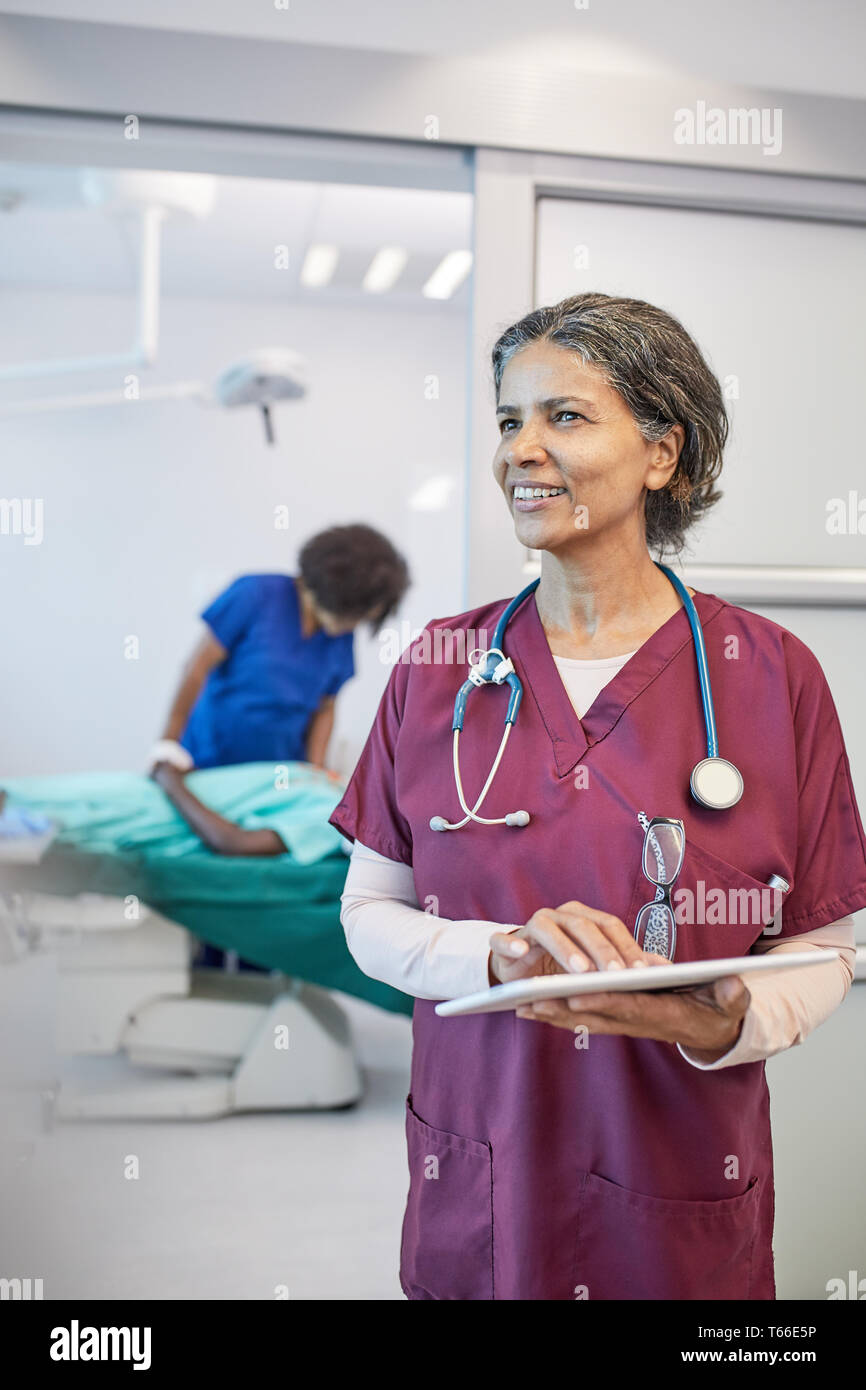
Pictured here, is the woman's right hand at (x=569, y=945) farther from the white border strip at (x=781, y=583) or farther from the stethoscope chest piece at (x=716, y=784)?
the white border strip at (x=781, y=583)

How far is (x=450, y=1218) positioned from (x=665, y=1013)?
0.36 meters

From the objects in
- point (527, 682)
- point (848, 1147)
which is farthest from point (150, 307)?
point (848, 1147)

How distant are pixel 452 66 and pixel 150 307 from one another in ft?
6.05

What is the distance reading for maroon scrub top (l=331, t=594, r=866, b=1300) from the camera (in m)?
1.01

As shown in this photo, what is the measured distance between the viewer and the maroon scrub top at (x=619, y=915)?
3.33 feet

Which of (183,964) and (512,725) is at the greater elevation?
(512,725)

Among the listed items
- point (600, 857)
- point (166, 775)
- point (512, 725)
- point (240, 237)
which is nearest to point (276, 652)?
point (166, 775)

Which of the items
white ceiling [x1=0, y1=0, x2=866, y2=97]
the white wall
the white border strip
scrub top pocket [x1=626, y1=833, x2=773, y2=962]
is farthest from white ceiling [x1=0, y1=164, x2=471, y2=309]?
scrub top pocket [x1=626, y1=833, x2=773, y2=962]

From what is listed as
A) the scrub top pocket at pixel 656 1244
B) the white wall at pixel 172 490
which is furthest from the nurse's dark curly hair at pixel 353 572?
the scrub top pocket at pixel 656 1244

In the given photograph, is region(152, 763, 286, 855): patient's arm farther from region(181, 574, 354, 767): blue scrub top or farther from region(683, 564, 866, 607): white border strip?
region(683, 564, 866, 607): white border strip

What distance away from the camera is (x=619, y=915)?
1.01 metres

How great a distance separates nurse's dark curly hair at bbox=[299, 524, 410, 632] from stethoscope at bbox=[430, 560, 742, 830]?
5.65 feet

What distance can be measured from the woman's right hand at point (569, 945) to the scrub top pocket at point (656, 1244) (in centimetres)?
26

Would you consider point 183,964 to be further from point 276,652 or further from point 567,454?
point 567,454
